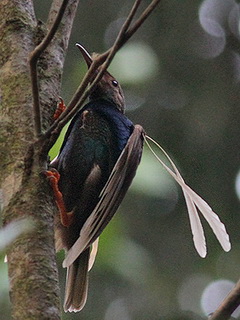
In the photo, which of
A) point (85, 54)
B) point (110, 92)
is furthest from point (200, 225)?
point (110, 92)

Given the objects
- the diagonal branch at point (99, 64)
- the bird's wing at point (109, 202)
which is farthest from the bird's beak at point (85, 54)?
the diagonal branch at point (99, 64)

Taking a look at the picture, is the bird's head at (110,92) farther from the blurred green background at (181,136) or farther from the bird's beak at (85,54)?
the blurred green background at (181,136)

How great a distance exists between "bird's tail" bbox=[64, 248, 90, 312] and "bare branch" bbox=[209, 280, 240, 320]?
6.72ft

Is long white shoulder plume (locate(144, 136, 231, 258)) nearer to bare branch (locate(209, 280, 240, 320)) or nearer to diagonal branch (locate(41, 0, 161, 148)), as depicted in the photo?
diagonal branch (locate(41, 0, 161, 148))

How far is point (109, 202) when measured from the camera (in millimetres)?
3305

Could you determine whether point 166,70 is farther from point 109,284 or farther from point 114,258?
point 114,258

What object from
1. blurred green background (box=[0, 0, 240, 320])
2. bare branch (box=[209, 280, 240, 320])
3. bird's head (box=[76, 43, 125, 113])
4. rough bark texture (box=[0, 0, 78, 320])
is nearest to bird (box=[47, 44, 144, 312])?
bird's head (box=[76, 43, 125, 113])

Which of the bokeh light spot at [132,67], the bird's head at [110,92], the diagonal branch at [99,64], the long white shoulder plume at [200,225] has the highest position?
the diagonal branch at [99,64]

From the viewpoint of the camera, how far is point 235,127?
23.0ft

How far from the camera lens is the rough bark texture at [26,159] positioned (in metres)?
2.39

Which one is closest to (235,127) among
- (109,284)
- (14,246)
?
(109,284)

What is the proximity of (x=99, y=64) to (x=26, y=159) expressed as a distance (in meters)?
0.42

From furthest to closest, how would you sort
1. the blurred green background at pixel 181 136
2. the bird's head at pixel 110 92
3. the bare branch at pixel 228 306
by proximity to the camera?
the blurred green background at pixel 181 136
the bird's head at pixel 110 92
the bare branch at pixel 228 306

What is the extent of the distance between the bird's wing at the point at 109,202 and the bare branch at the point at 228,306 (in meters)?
1.60
